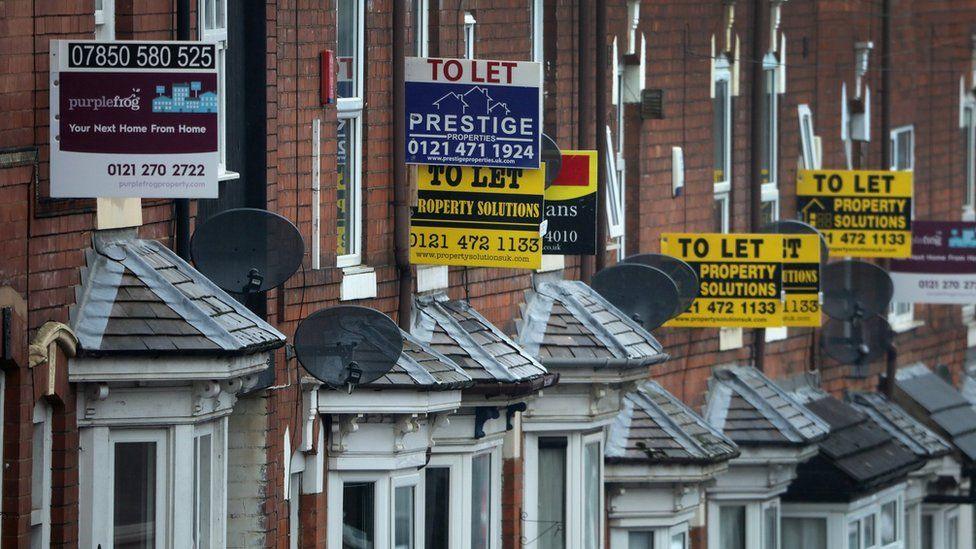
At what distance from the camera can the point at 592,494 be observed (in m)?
23.0

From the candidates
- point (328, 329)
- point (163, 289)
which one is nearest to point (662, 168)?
point (328, 329)

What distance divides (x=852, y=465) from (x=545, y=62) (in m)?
6.54

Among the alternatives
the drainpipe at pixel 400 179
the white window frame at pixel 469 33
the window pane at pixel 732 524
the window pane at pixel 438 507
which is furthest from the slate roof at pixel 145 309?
the window pane at pixel 732 524

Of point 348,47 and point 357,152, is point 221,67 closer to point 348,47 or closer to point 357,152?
point 348,47

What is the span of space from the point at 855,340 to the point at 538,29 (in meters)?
7.75

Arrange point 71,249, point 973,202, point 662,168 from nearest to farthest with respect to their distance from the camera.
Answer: point 71,249 < point 662,168 < point 973,202

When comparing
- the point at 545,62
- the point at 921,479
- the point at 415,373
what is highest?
the point at 545,62

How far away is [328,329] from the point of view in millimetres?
18109

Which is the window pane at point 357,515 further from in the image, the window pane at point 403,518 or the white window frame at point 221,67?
Answer: the white window frame at point 221,67

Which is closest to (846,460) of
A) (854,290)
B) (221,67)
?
(854,290)

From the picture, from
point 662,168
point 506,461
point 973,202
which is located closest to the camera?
point 506,461

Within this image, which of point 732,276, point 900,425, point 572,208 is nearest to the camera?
point 572,208

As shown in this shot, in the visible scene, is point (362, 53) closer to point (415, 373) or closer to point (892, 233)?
point (415, 373)

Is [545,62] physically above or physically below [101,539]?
above
